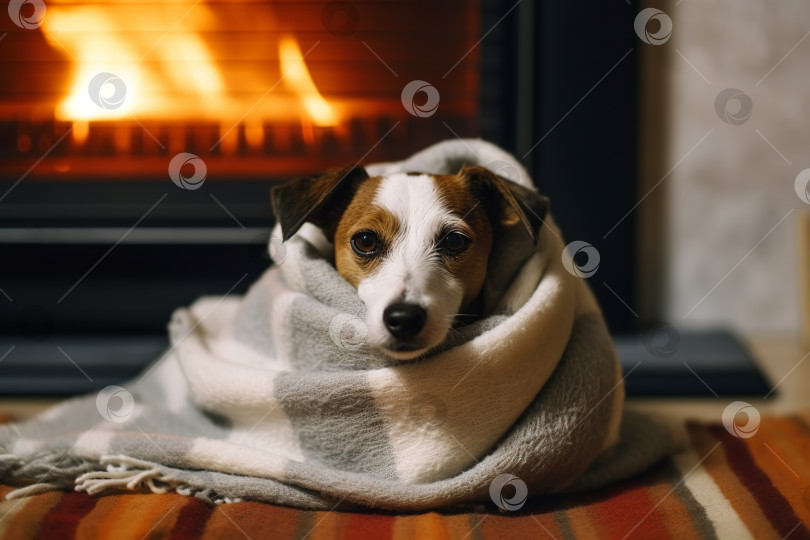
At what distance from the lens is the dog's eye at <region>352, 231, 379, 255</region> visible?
1.08 m

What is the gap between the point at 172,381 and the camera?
4.48 feet

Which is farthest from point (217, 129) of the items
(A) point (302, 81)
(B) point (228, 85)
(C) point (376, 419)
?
(C) point (376, 419)

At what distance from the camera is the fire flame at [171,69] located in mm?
1830

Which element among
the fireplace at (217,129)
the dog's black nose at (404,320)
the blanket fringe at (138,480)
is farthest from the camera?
the fireplace at (217,129)

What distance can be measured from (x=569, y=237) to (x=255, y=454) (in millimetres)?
1080

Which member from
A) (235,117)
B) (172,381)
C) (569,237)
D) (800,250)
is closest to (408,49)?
(235,117)

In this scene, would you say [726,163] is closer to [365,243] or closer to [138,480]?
[365,243]

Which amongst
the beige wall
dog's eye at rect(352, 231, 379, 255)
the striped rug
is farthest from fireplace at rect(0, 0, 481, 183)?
the striped rug

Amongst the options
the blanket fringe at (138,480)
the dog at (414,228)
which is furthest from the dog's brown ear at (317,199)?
the blanket fringe at (138,480)

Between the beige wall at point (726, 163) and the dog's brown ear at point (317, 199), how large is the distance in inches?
40.9

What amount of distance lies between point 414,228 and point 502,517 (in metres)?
0.43

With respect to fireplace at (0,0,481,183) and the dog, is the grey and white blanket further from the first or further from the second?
fireplace at (0,0,481,183)

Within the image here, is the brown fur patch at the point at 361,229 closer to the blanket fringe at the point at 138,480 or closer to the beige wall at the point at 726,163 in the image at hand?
the blanket fringe at the point at 138,480

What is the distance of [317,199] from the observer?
1094 millimetres
